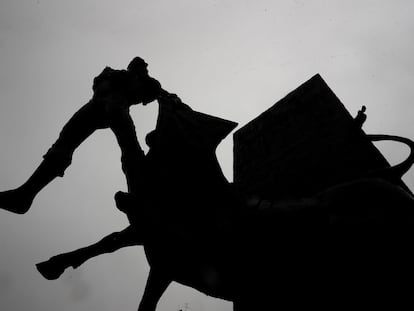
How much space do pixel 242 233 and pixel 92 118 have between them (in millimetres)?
1764

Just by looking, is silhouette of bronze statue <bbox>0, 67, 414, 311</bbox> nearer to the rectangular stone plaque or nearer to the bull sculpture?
the bull sculpture

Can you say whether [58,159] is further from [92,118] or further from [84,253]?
[84,253]

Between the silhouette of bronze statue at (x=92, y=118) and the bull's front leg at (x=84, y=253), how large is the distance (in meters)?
0.52

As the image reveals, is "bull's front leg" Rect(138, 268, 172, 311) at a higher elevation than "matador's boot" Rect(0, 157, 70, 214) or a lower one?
lower

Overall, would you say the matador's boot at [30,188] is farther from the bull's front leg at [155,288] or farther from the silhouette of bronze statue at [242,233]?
the bull's front leg at [155,288]

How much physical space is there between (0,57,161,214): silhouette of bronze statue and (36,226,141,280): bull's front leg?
1.70 ft

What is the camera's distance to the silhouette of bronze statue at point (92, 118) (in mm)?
2621

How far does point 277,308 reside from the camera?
2748 mm

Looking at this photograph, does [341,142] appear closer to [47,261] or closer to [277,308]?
[277,308]

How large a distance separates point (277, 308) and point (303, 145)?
6.64 ft

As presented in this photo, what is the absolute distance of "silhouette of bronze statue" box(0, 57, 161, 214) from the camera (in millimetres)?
2621

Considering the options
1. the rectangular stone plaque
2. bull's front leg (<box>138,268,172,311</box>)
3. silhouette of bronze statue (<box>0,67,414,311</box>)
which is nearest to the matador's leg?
silhouette of bronze statue (<box>0,67,414,311</box>)

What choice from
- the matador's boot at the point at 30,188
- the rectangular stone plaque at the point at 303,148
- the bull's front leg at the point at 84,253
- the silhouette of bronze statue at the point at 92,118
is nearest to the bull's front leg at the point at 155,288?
the bull's front leg at the point at 84,253

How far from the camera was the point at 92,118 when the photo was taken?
9.48 feet
